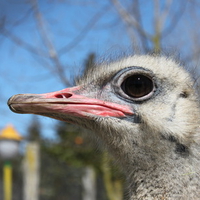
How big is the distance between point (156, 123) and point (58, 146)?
7.20 metres

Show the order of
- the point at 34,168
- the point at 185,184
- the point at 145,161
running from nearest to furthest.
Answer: the point at 185,184 → the point at 145,161 → the point at 34,168

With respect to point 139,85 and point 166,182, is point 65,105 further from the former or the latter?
point 166,182

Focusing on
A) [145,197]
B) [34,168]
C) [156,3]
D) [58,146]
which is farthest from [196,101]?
[58,146]

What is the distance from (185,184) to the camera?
1899 millimetres

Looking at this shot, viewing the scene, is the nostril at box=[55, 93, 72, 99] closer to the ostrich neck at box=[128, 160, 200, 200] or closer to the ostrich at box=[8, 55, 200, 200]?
the ostrich at box=[8, 55, 200, 200]

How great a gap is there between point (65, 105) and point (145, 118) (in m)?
0.43

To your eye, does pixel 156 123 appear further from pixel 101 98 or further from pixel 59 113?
pixel 59 113

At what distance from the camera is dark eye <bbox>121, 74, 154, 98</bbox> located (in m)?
2.08

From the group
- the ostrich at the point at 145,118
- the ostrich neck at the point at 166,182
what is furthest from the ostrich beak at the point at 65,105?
the ostrich neck at the point at 166,182

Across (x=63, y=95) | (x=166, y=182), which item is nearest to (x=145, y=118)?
(x=166, y=182)

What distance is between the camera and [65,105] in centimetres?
200

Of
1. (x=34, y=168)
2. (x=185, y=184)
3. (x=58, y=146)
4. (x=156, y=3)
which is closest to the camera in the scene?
(x=185, y=184)

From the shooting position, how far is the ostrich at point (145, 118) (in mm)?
1953

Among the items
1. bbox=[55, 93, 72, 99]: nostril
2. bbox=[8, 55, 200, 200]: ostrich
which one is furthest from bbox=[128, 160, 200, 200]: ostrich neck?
bbox=[55, 93, 72, 99]: nostril
